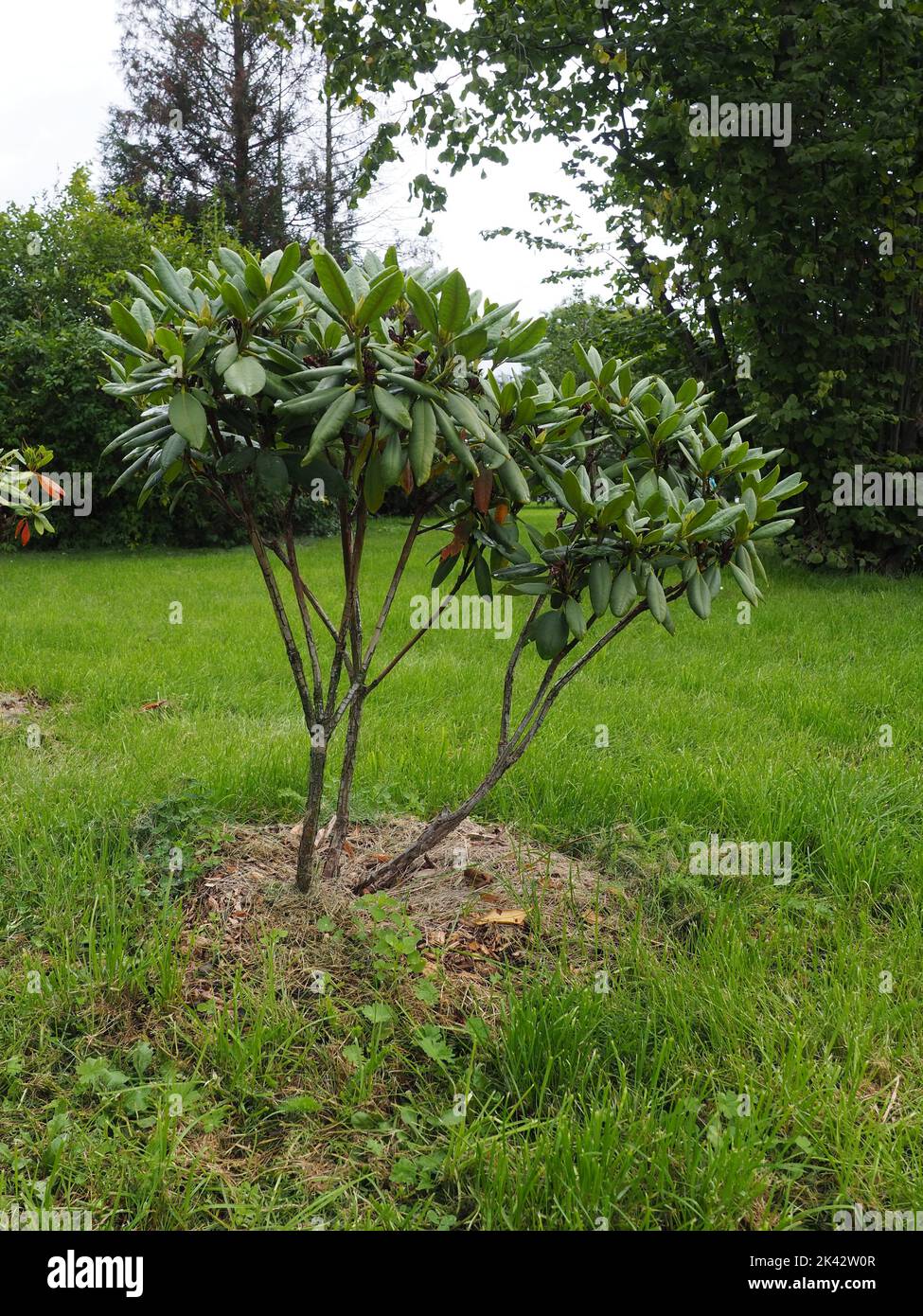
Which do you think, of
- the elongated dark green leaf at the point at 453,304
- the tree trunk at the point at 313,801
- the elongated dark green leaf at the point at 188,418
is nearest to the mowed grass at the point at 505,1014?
the tree trunk at the point at 313,801

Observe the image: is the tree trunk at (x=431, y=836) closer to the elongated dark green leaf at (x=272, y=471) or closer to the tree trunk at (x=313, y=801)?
the tree trunk at (x=313, y=801)

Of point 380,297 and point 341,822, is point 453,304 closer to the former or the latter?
point 380,297

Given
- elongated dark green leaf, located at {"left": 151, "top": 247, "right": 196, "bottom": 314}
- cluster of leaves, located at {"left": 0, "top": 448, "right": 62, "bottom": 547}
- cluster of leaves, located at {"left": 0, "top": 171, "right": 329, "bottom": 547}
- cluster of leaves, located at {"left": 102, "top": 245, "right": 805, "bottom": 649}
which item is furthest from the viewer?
cluster of leaves, located at {"left": 0, "top": 171, "right": 329, "bottom": 547}

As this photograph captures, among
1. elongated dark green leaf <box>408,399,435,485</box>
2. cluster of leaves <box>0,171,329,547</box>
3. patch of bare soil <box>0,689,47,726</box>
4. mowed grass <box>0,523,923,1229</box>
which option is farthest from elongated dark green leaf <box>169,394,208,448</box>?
cluster of leaves <box>0,171,329,547</box>

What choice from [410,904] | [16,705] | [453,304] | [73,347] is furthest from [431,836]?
[73,347]

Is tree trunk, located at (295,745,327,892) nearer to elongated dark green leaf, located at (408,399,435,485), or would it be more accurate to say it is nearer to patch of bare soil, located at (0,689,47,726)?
elongated dark green leaf, located at (408,399,435,485)

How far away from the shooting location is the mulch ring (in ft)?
7.33

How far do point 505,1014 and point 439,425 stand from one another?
131 centimetres

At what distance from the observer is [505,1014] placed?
2.02 metres

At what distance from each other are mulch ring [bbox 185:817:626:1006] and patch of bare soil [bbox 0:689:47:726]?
1805 mm

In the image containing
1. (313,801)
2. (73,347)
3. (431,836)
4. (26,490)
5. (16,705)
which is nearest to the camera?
(313,801)

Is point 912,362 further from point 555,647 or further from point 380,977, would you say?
point 380,977
